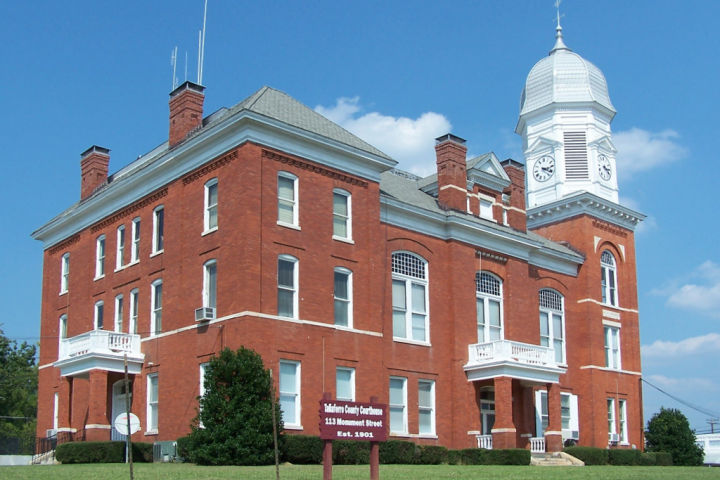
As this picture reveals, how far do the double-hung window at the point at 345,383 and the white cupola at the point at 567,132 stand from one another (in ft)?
69.3

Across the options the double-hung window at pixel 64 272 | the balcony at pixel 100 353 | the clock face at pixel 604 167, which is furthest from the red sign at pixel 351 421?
the clock face at pixel 604 167

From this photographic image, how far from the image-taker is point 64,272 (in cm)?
4441

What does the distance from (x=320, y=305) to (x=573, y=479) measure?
1317cm

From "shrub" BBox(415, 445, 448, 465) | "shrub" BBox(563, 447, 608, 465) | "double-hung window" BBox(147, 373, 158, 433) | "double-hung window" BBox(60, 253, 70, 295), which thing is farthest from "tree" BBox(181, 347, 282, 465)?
"double-hung window" BBox(60, 253, 70, 295)

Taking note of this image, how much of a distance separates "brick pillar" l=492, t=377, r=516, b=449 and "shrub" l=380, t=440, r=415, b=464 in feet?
16.8

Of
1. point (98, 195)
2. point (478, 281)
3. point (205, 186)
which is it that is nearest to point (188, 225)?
point (205, 186)

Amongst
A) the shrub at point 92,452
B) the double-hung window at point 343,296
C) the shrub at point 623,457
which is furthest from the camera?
the shrub at point 623,457

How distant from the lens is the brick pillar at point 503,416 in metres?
37.0

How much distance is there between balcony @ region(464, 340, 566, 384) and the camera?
38.3 m

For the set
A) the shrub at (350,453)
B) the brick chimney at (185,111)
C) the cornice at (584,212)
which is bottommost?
the shrub at (350,453)

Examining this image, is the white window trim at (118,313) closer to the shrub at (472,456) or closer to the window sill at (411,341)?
the window sill at (411,341)

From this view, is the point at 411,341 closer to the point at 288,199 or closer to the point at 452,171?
the point at 288,199

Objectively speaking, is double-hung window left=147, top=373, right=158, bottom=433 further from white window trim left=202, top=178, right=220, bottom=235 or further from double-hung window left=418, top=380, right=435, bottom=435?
double-hung window left=418, top=380, right=435, bottom=435

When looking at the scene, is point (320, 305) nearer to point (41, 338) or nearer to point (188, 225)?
point (188, 225)
